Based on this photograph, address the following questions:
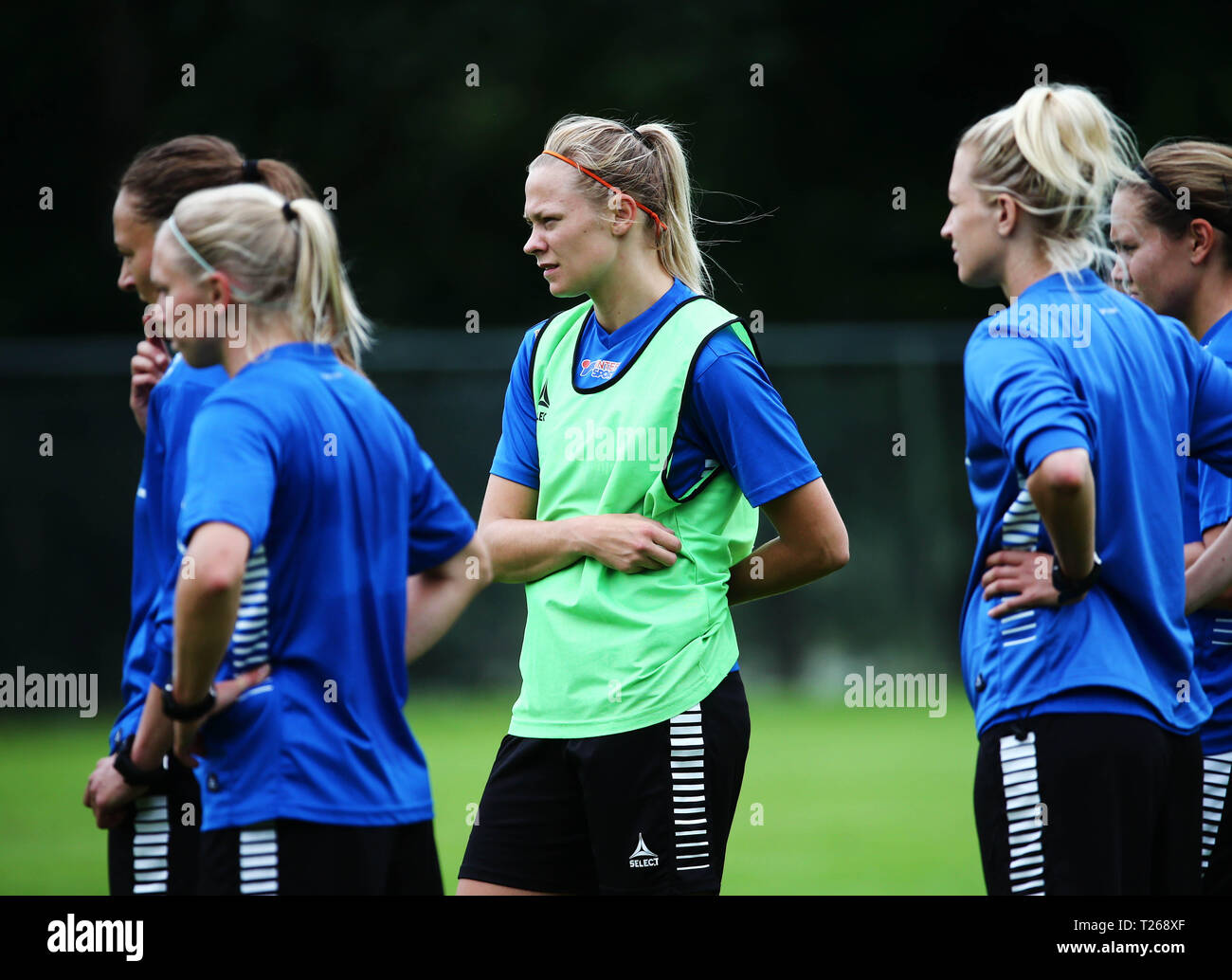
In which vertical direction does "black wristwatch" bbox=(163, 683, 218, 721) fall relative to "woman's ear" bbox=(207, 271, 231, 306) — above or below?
below

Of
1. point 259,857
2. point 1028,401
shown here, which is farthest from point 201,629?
point 1028,401

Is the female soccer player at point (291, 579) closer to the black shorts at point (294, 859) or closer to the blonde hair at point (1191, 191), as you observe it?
the black shorts at point (294, 859)

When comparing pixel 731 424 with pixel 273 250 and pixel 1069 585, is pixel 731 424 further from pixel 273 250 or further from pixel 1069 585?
pixel 273 250

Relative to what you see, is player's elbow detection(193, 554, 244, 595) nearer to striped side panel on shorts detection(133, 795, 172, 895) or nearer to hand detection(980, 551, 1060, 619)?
striped side panel on shorts detection(133, 795, 172, 895)

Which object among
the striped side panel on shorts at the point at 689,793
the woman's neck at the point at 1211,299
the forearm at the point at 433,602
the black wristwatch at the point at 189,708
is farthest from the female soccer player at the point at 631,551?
the woman's neck at the point at 1211,299

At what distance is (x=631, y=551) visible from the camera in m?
3.07

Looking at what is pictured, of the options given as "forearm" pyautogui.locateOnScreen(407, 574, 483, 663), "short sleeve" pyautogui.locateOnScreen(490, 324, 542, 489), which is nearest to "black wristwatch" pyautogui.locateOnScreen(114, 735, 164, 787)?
"forearm" pyautogui.locateOnScreen(407, 574, 483, 663)

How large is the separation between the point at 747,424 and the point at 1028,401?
60 centimetres

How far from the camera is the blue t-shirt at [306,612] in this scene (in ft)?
7.97

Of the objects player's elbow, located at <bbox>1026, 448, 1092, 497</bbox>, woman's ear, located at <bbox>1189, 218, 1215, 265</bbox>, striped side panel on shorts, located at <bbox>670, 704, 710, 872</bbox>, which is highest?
woman's ear, located at <bbox>1189, 218, 1215, 265</bbox>

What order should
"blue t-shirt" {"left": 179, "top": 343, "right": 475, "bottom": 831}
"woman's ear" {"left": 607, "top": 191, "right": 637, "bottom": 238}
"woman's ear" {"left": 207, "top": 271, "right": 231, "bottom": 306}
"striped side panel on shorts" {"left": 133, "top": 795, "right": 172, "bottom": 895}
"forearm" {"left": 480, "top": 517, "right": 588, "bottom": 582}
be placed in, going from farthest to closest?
"woman's ear" {"left": 607, "top": 191, "right": 637, "bottom": 238} → "forearm" {"left": 480, "top": 517, "right": 588, "bottom": 582} → "striped side panel on shorts" {"left": 133, "top": 795, "right": 172, "bottom": 895} → "woman's ear" {"left": 207, "top": 271, "right": 231, "bottom": 306} → "blue t-shirt" {"left": 179, "top": 343, "right": 475, "bottom": 831}

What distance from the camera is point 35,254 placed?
50.6 feet

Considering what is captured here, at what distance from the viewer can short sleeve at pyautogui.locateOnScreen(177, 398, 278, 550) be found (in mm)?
2332

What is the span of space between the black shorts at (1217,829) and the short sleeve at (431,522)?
1717 millimetres
